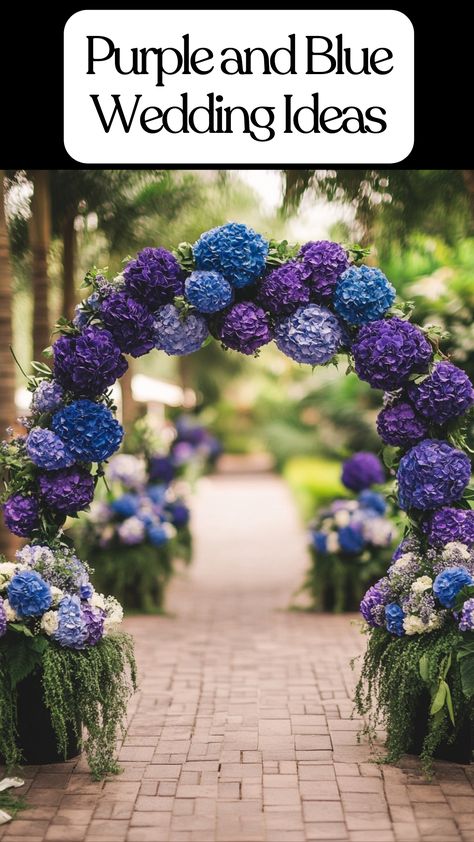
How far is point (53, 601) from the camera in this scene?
4.65m

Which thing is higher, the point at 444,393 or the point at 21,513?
the point at 444,393

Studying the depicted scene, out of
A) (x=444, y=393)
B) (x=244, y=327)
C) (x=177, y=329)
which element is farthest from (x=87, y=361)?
(x=444, y=393)

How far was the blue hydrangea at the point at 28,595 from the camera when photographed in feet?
14.8

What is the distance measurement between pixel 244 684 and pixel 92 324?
2.84m

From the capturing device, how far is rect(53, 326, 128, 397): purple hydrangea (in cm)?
470

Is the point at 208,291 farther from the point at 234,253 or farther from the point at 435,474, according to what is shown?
the point at 435,474

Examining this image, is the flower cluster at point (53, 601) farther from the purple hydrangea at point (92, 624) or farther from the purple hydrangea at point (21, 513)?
the purple hydrangea at point (21, 513)

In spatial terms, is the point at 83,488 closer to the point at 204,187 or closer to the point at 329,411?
the point at 204,187

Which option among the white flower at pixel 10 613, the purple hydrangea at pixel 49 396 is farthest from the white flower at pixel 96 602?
the purple hydrangea at pixel 49 396

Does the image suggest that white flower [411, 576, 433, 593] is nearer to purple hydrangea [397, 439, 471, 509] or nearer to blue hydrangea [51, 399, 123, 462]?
purple hydrangea [397, 439, 471, 509]

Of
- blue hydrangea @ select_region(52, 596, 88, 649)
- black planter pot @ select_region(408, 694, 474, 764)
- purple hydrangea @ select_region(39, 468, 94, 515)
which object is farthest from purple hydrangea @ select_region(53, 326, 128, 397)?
black planter pot @ select_region(408, 694, 474, 764)

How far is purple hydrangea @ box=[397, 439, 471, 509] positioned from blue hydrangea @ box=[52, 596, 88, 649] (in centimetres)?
165

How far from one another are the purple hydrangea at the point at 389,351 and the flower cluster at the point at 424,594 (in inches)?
33.3

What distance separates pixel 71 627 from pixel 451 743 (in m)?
1.82
